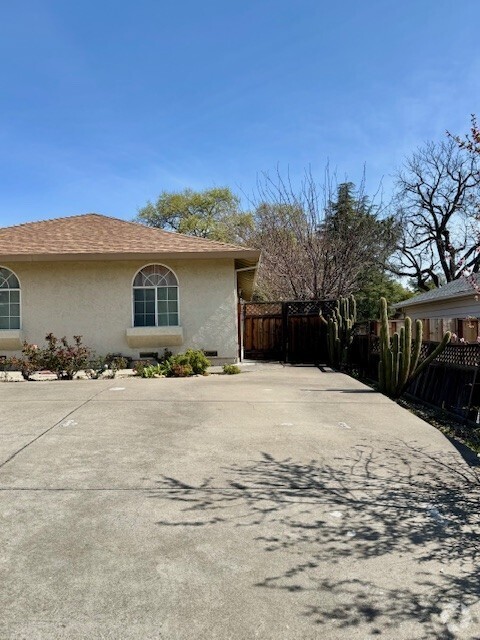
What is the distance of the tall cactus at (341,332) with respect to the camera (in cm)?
1591

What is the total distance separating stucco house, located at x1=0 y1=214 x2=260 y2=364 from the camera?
13828 millimetres

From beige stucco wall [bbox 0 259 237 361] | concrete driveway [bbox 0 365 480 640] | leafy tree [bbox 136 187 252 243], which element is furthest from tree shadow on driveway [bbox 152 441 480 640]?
leafy tree [bbox 136 187 252 243]

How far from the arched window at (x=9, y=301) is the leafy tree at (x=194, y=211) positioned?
82.2 ft

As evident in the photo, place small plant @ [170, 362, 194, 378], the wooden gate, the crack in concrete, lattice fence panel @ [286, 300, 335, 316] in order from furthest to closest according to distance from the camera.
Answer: lattice fence panel @ [286, 300, 335, 316], the wooden gate, small plant @ [170, 362, 194, 378], the crack in concrete

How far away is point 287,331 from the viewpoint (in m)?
18.9

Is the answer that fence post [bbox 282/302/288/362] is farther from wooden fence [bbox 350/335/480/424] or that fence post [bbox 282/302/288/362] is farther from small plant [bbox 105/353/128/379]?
wooden fence [bbox 350/335/480/424]

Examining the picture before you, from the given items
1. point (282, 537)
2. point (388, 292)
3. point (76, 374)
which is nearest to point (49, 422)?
point (282, 537)

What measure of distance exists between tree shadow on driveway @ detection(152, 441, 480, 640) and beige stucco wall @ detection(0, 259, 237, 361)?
9.01 m

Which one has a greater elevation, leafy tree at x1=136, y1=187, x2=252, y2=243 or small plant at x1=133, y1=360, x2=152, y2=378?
leafy tree at x1=136, y1=187, x2=252, y2=243

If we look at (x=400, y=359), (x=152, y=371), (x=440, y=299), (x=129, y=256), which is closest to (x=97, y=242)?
(x=129, y=256)

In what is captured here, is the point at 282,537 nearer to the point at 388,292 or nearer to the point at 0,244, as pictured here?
the point at 0,244

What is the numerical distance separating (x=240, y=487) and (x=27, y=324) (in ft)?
37.0

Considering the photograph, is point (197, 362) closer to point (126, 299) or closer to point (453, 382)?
point (126, 299)

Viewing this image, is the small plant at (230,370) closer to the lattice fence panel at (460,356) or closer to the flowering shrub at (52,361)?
the flowering shrub at (52,361)
